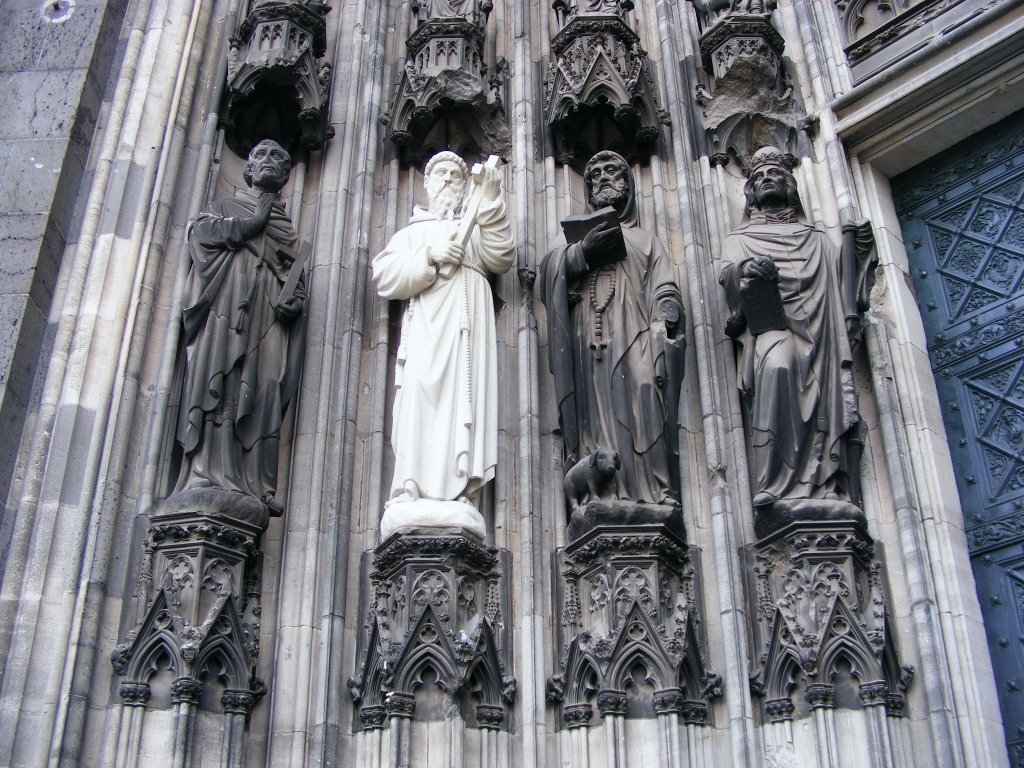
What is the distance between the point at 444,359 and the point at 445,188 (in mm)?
1442

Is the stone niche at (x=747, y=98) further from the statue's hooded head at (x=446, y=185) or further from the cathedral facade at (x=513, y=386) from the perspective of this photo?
the statue's hooded head at (x=446, y=185)

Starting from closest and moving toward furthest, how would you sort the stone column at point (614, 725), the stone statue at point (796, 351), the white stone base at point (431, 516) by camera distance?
the stone column at point (614, 725), the white stone base at point (431, 516), the stone statue at point (796, 351)

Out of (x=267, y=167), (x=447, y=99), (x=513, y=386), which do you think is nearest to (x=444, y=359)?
(x=513, y=386)

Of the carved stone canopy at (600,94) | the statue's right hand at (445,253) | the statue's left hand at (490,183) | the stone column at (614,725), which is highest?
the carved stone canopy at (600,94)

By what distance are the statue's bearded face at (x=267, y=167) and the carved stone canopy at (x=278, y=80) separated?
56cm

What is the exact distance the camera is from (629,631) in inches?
289

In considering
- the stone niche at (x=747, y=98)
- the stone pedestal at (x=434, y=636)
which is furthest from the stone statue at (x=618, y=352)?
the stone niche at (x=747, y=98)

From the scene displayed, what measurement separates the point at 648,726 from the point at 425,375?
2569mm

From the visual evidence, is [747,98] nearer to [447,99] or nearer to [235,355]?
[447,99]

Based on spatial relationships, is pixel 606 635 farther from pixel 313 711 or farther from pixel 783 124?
pixel 783 124

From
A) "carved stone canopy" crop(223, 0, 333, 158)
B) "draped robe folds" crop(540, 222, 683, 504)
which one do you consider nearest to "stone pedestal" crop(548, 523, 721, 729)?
"draped robe folds" crop(540, 222, 683, 504)

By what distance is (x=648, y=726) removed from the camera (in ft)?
23.5

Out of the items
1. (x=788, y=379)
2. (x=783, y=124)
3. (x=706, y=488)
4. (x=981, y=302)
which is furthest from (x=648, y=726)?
(x=783, y=124)

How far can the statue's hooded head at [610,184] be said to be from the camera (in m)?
8.81
